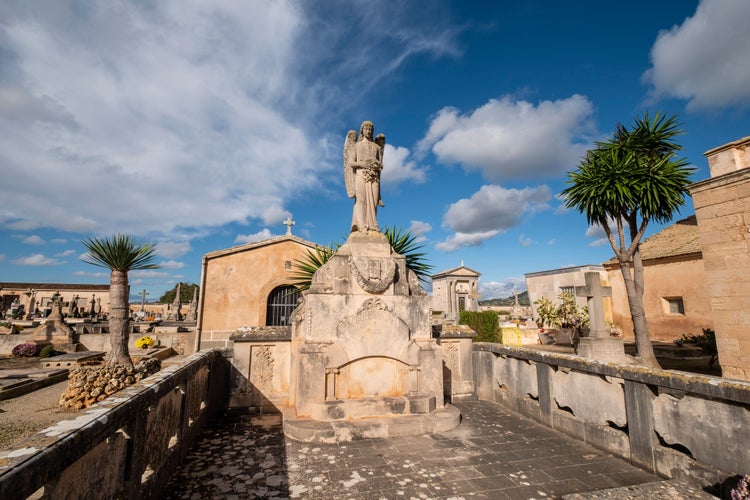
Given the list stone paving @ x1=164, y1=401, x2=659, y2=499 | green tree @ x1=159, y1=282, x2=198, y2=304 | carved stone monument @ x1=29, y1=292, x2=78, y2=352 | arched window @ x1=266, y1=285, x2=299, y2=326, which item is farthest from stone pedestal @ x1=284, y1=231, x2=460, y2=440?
green tree @ x1=159, y1=282, x2=198, y2=304

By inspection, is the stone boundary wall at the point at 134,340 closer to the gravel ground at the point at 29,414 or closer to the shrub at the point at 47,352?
the shrub at the point at 47,352

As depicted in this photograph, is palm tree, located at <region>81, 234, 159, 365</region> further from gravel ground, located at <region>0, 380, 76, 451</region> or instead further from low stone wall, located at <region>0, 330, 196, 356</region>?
low stone wall, located at <region>0, 330, 196, 356</region>

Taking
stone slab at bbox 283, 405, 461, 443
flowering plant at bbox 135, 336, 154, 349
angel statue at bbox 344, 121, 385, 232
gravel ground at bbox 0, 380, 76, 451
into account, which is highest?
angel statue at bbox 344, 121, 385, 232

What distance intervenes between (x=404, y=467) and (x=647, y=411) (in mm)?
2722

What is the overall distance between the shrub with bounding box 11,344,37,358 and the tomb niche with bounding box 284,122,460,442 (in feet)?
55.5

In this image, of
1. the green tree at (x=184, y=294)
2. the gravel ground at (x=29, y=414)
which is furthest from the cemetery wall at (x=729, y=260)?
the green tree at (x=184, y=294)

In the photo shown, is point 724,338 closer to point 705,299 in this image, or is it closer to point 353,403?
point 353,403

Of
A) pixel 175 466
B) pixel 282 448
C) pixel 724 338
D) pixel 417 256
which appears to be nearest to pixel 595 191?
pixel 724 338

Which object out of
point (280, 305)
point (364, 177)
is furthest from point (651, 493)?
point (280, 305)

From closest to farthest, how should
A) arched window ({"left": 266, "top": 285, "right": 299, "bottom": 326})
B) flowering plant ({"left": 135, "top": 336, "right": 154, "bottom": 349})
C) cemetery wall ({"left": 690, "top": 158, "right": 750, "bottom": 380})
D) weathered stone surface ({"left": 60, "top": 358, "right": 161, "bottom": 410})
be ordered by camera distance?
weathered stone surface ({"left": 60, "top": 358, "right": 161, "bottom": 410})
cemetery wall ({"left": 690, "top": 158, "right": 750, "bottom": 380})
flowering plant ({"left": 135, "top": 336, "right": 154, "bottom": 349})
arched window ({"left": 266, "top": 285, "right": 299, "bottom": 326})

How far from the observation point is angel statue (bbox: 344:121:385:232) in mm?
6430

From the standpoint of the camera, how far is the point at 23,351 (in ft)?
51.1

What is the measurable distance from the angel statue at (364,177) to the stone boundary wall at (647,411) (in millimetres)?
3546

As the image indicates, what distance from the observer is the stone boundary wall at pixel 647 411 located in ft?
10.3
